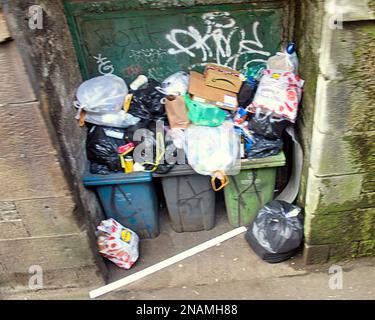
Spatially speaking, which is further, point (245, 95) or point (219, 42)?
point (219, 42)

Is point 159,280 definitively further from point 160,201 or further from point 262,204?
point 262,204

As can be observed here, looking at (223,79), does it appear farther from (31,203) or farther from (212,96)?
(31,203)

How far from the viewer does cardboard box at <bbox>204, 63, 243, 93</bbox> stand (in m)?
3.48

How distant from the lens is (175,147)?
342cm

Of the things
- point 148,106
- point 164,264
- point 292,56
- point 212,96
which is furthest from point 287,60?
point 164,264

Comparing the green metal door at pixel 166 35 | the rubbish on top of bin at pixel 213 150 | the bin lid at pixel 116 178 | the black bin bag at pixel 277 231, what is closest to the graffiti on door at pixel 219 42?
the green metal door at pixel 166 35

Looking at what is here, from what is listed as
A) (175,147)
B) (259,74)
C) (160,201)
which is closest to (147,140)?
(175,147)

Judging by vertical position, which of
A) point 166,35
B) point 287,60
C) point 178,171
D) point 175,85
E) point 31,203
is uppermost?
point 166,35

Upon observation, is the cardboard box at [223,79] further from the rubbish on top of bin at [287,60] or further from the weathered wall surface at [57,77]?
the weathered wall surface at [57,77]

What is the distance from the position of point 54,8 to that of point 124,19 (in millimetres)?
586

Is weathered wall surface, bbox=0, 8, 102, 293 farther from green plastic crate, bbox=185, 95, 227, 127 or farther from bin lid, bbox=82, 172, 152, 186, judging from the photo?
green plastic crate, bbox=185, 95, 227, 127

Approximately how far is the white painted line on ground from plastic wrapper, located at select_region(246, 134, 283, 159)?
911mm

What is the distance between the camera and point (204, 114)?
3.38m

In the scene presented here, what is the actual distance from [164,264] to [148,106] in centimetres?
149
